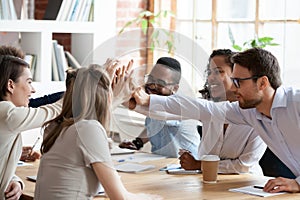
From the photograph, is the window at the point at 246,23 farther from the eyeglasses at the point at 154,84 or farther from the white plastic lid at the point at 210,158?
the eyeglasses at the point at 154,84

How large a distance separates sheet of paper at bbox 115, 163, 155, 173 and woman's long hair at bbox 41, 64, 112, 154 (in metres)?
0.69

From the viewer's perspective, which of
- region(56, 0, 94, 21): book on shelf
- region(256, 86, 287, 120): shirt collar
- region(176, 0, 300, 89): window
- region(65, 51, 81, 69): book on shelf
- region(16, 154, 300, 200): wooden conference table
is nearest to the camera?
region(16, 154, 300, 200): wooden conference table

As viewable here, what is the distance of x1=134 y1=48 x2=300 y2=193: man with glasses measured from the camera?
3.04 metres

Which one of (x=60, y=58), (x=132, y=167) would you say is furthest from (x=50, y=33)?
(x=132, y=167)

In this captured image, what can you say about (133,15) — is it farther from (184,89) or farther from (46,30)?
(184,89)

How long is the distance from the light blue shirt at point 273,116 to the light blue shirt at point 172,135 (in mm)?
85

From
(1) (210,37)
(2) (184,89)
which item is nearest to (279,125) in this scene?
(2) (184,89)

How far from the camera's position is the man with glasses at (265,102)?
9.98 ft

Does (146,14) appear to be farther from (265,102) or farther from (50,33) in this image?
(265,102)

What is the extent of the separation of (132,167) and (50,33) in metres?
1.69

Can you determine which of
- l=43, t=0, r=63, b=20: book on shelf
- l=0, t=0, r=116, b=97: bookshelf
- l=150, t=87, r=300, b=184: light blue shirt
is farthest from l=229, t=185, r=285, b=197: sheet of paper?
l=43, t=0, r=63, b=20: book on shelf

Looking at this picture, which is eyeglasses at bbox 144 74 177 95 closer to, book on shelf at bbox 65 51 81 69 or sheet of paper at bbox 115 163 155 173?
sheet of paper at bbox 115 163 155 173

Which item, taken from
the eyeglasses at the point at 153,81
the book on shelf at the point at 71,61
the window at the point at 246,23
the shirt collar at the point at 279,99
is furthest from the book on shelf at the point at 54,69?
the shirt collar at the point at 279,99

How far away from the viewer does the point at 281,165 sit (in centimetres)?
358
